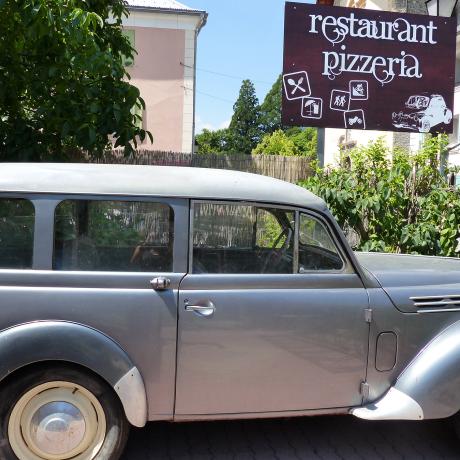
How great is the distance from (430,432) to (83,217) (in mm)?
2760

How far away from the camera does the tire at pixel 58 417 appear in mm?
2922

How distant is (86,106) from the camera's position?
19.8 feet

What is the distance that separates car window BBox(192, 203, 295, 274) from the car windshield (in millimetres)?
5203

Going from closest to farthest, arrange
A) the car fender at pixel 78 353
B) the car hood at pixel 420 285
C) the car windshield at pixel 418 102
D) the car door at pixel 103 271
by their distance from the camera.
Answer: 1. the car fender at pixel 78 353
2. the car door at pixel 103 271
3. the car hood at pixel 420 285
4. the car windshield at pixel 418 102

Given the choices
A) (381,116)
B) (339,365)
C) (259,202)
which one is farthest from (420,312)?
(381,116)

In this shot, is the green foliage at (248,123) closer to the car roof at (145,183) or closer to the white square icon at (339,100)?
the white square icon at (339,100)

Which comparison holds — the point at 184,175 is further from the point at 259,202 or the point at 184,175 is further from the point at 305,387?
the point at 305,387

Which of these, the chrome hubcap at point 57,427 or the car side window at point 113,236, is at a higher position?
the car side window at point 113,236

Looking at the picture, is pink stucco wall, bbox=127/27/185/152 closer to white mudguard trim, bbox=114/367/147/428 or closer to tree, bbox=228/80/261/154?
white mudguard trim, bbox=114/367/147/428

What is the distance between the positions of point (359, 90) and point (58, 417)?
6.18 meters

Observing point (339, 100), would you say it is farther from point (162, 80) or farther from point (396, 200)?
point (162, 80)

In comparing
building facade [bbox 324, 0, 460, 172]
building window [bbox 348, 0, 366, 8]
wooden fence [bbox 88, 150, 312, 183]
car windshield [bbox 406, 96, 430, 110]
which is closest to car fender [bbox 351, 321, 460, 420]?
car windshield [bbox 406, 96, 430, 110]

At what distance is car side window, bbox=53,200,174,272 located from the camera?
3088 mm

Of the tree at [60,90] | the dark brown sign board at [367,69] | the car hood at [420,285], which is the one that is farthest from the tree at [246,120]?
the car hood at [420,285]
